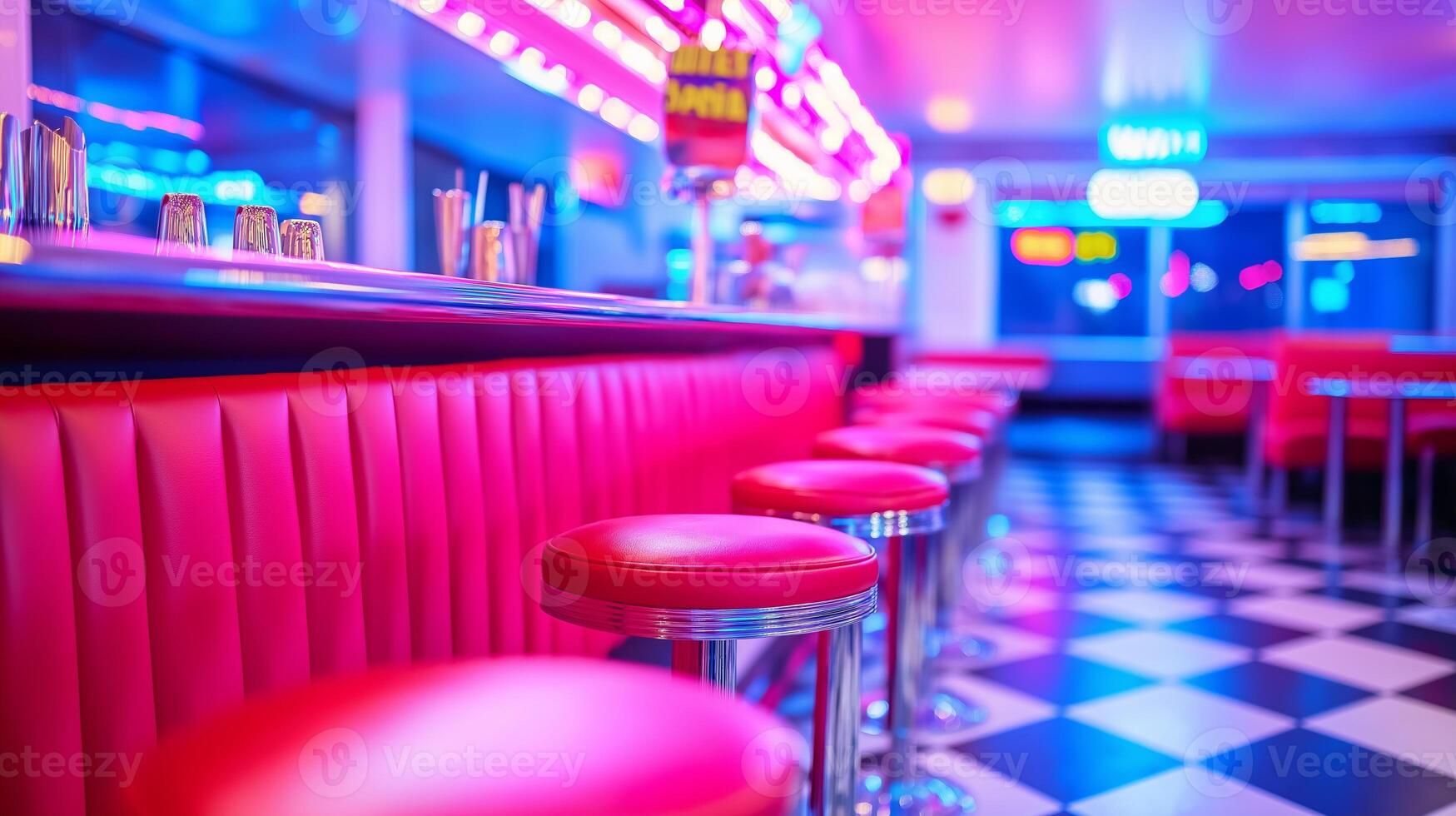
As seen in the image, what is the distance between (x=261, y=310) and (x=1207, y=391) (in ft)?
24.9

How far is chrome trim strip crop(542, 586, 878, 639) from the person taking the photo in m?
1.02

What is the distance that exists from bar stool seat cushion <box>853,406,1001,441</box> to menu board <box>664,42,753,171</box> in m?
0.89

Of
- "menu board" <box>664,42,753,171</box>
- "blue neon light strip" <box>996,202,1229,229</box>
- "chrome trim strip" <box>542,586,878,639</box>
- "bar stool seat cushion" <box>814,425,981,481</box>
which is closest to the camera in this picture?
"chrome trim strip" <box>542,586,878,639</box>

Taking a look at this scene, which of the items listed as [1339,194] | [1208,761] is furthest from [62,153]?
[1339,194]

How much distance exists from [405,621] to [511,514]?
281 millimetres

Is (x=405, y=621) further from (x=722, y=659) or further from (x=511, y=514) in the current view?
(x=722, y=659)

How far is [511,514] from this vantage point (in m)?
1.54

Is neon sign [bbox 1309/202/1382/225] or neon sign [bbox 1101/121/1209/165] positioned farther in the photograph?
neon sign [bbox 1309/202/1382/225]

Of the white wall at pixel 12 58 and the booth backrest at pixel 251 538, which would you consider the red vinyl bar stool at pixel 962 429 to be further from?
the white wall at pixel 12 58

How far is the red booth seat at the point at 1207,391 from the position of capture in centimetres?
731

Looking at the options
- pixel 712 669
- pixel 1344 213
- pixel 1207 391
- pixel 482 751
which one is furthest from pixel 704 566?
pixel 1344 213

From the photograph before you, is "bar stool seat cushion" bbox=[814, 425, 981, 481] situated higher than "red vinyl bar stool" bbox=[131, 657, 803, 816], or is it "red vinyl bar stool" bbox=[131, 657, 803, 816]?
"bar stool seat cushion" bbox=[814, 425, 981, 481]

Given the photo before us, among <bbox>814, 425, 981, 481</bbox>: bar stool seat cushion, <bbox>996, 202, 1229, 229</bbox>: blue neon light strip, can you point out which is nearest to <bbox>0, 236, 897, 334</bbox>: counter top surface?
<bbox>814, 425, 981, 481</bbox>: bar stool seat cushion

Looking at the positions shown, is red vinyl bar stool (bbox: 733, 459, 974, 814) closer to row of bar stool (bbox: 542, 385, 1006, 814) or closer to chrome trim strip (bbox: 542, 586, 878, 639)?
row of bar stool (bbox: 542, 385, 1006, 814)
